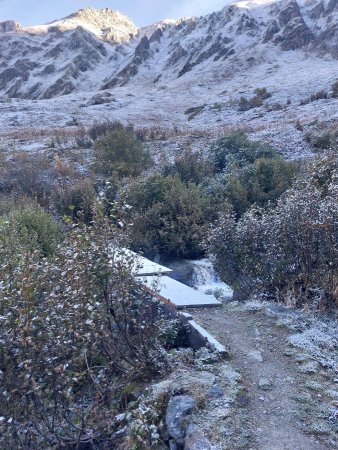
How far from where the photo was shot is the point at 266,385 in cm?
492

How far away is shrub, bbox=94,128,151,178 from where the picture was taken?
55.4ft

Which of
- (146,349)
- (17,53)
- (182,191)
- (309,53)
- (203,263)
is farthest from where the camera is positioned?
(17,53)

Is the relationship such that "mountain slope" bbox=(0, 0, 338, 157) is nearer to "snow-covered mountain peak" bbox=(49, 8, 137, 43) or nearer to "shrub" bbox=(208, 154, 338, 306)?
"snow-covered mountain peak" bbox=(49, 8, 137, 43)

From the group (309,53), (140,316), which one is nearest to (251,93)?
(309,53)

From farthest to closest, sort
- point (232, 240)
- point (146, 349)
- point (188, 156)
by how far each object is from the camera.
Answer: point (188, 156)
point (232, 240)
point (146, 349)

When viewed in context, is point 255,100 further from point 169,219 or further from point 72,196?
point 169,219

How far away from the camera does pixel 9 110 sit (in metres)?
35.8

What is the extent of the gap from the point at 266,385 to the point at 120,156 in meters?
13.4

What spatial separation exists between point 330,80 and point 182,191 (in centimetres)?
2355

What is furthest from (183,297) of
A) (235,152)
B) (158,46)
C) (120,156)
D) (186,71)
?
(158,46)

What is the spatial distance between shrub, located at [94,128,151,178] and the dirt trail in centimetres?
1047

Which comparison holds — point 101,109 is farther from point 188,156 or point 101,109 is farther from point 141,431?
point 141,431

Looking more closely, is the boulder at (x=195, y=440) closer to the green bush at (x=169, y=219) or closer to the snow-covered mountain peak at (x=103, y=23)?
the green bush at (x=169, y=219)

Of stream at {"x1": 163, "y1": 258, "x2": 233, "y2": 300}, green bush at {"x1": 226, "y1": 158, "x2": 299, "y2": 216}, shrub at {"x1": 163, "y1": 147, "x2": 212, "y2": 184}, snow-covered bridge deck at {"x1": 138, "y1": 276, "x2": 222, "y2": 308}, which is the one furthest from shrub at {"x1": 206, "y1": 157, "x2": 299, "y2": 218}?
snow-covered bridge deck at {"x1": 138, "y1": 276, "x2": 222, "y2": 308}
